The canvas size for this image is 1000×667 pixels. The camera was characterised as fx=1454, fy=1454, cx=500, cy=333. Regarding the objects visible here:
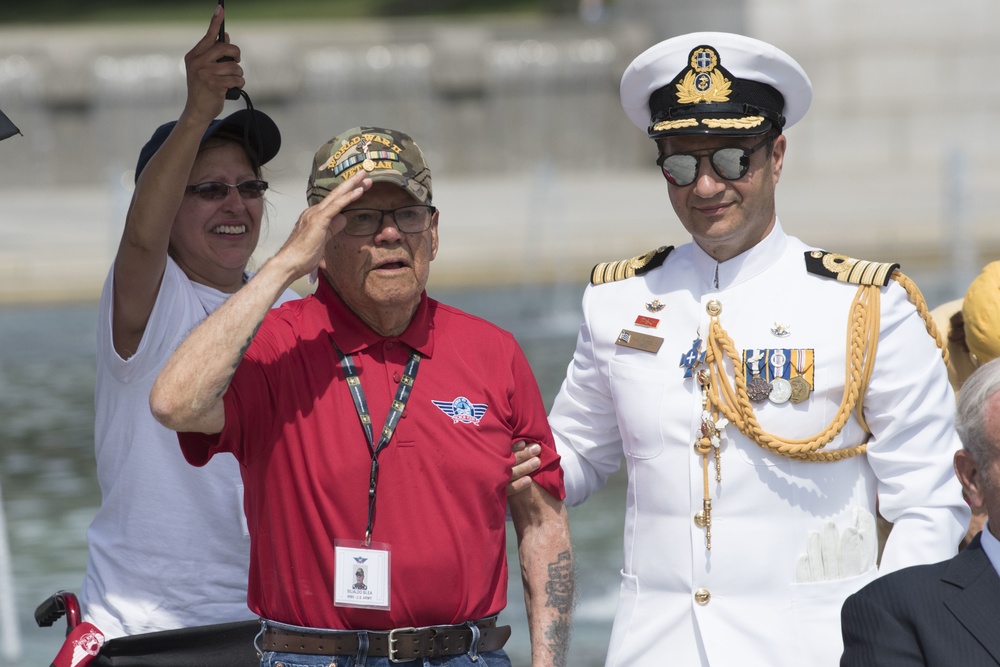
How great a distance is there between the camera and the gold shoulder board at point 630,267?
3.36m

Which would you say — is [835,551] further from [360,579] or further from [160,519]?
[160,519]

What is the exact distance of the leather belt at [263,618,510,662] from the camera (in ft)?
9.32

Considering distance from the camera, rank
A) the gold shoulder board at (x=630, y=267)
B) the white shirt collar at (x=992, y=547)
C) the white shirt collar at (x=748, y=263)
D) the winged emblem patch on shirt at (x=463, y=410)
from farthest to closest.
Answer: the gold shoulder board at (x=630, y=267) → the white shirt collar at (x=748, y=263) → the winged emblem patch on shirt at (x=463, y=410) → the white shirt collar at (x=992, y=547)

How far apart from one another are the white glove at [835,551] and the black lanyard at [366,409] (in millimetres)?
888

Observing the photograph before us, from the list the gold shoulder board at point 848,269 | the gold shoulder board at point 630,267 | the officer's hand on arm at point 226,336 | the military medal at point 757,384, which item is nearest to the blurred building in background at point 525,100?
the gold shoulder board at point 630,267

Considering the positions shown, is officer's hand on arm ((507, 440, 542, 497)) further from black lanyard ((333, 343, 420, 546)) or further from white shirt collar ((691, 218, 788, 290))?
white shirt collar ((691, 218, 788, 290))

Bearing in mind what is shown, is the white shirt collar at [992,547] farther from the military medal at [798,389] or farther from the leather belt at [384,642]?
the leather belt at [384,642]

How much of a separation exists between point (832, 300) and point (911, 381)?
0.25 metres

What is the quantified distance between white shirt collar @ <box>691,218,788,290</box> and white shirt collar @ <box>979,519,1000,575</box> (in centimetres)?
88

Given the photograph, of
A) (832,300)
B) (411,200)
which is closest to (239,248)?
(411,200)

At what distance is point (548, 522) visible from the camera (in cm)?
316

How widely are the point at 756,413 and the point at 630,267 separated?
505 mm

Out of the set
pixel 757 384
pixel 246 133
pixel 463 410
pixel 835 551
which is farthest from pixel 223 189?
pixel 835 551

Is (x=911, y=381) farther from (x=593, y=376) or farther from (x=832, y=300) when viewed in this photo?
(x=593, y=376)
